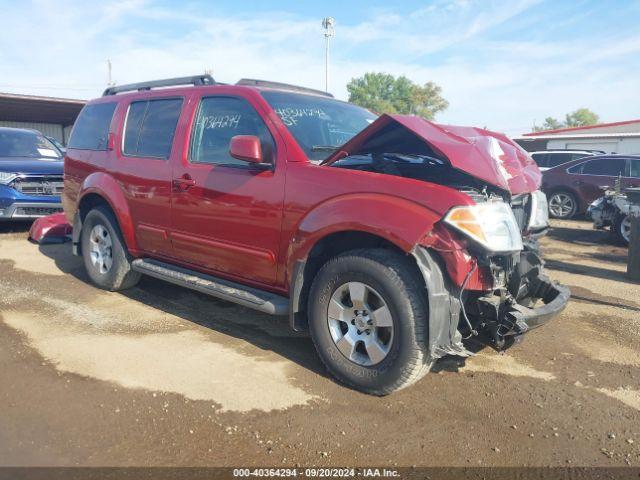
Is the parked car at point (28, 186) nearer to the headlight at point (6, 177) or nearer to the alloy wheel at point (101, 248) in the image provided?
the headlight at point (6, 177)

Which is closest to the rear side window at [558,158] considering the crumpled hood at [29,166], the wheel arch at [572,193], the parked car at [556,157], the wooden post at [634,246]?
the parked car at [556,157]

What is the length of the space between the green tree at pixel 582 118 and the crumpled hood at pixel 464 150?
102829mm

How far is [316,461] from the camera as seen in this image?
2.63 meters

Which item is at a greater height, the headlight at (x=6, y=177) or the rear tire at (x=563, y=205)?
the headlight at (x=6, y=177)

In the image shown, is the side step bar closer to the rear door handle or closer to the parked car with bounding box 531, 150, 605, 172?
the rear door handle

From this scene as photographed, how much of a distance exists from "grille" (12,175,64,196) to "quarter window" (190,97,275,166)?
5.16 m

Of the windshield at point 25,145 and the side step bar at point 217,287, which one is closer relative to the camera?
the side step bar at point 217,287

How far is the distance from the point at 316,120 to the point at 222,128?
762mm

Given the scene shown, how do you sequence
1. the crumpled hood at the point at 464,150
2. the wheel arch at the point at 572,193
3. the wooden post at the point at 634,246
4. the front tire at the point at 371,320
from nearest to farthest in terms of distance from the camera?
the front tire at the point at 371,320 → the crumpled hood at the point at 464,150 → the wooden post at the point at 634,246 → the wheel arch at the point at 572,193

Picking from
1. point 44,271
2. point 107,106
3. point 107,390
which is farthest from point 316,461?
point 44,271

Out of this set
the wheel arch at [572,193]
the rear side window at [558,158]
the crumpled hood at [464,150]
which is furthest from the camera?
the rear side window at [558,158]

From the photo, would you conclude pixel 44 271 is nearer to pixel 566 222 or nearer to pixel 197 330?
pixel 197 330

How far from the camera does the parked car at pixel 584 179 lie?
463 inches

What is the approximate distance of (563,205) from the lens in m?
12.8
